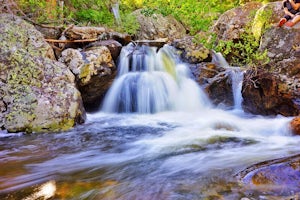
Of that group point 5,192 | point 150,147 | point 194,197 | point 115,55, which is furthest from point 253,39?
point 5,192

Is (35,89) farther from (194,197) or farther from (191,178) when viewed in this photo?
(194,197)

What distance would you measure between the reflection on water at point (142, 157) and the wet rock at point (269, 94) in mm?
314

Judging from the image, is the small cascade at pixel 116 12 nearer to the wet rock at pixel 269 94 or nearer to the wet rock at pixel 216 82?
the wet rock at pixel 216 82

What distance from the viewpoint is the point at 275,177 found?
2412mm

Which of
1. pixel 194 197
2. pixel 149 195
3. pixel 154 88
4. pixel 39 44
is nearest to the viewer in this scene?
pixel 194 197

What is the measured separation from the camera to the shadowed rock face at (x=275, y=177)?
230 cm

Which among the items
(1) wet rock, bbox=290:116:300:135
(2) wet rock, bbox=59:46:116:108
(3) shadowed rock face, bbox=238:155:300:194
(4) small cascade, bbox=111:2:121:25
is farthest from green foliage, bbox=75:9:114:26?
(3) shadowed rock face, bbox=238:155:300:194

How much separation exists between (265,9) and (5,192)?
797cm

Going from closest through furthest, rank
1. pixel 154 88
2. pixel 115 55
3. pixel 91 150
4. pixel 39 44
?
pixel 91 150, pixel 39 44, pixel 154 88, pixel 115 55

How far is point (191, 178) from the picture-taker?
9.68 feet

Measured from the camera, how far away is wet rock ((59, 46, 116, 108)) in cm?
712

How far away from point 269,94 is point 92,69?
4.30 metres

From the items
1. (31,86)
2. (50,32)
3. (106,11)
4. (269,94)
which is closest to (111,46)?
(50,32)

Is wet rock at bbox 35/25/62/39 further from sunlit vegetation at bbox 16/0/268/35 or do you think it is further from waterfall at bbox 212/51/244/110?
waterfall at bbox 212/51/244/110
